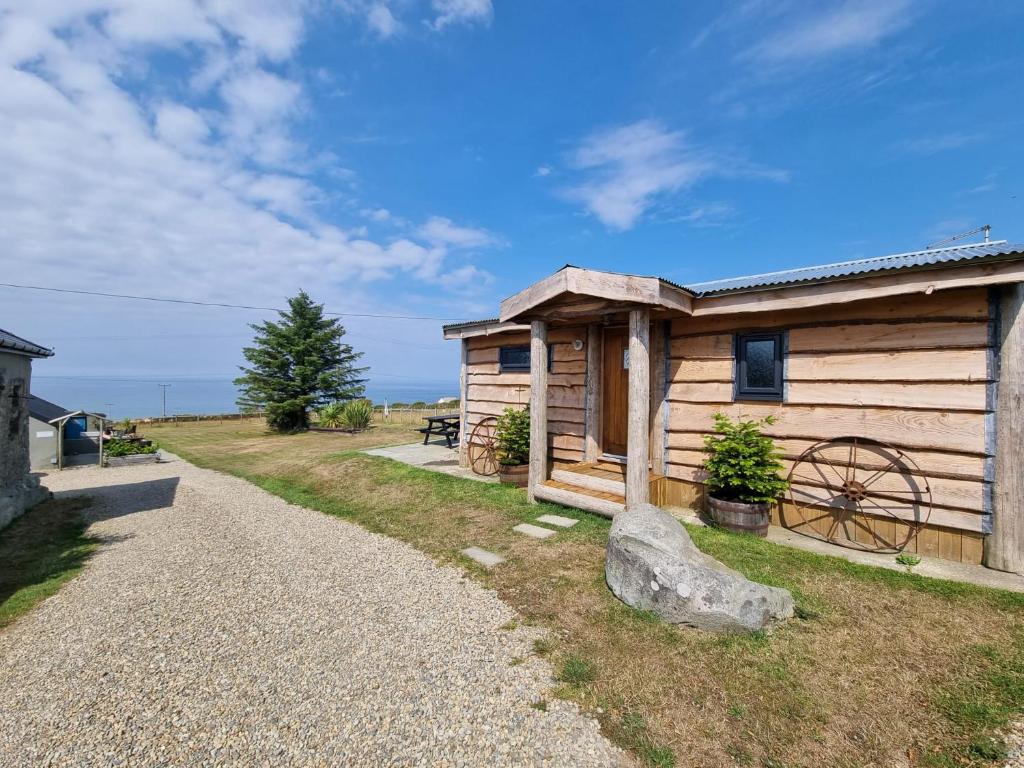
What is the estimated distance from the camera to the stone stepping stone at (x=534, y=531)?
5.57 metres

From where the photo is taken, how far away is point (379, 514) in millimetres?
6965

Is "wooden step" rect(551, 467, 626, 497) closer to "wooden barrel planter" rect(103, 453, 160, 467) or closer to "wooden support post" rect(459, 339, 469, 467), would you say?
"wooden support post" rect(459, 339, 469, 467)

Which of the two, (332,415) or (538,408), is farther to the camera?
(332,415)

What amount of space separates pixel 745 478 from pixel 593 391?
3007 millimetres

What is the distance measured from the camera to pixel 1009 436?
435cm

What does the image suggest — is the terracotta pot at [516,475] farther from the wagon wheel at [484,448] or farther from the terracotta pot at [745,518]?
the terracotta pot at [745,518]

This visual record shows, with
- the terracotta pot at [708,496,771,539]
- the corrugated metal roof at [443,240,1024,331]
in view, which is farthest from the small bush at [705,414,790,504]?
the corrugated metal roof at [443,240,1024,331]

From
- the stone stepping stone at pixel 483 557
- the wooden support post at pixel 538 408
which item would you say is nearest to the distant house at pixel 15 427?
the stone stepping stone at pixel 483 557

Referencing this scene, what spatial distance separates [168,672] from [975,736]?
5151 millimetres

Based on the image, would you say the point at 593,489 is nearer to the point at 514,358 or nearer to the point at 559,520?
the point at 559,520

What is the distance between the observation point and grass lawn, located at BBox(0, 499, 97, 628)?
438cm

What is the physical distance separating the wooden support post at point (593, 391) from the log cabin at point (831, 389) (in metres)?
0.03

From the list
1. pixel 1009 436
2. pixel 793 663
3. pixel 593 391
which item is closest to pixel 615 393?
pixel 593 391

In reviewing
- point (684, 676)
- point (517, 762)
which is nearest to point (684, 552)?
point (684, 676)
